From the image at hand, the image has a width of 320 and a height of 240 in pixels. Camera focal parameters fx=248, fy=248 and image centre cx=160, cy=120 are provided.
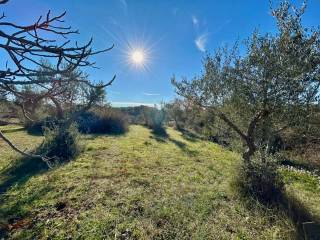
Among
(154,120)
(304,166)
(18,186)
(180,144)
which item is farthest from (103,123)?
(304,166)

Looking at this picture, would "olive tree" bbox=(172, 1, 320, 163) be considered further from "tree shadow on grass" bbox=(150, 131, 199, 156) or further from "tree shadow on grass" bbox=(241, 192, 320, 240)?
"tree shadow on grass" bbox=(150, 131, 199, 156)

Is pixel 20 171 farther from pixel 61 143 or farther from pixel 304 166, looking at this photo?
pixel 304 166

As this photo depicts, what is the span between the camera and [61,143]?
38.4 ft

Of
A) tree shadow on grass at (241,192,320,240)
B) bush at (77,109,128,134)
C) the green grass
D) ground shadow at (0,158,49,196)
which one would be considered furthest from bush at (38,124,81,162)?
bush at (77,109,128,134)

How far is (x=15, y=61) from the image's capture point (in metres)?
2.49

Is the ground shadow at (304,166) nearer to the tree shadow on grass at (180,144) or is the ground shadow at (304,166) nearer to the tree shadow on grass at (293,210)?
the tree shadow on grass at (180,144)

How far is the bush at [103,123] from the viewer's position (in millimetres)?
23172

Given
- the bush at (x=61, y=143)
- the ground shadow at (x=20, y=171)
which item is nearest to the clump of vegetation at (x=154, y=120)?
the bush at (x=61, y=143)

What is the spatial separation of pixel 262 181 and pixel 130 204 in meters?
3.84

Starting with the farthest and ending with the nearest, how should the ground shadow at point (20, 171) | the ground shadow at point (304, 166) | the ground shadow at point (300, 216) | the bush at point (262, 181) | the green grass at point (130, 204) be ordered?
the ground shadow at point (304, 166) → the ground shadow at point (20, 171) → the bush at point (262, 181) → the green grass at point (130, 204) → the ground shadow at point (300, 216)

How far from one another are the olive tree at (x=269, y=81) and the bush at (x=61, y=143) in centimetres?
693

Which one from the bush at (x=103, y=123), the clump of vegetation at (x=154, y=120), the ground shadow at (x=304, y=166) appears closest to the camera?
the ground shadow at (x=304, y=166)

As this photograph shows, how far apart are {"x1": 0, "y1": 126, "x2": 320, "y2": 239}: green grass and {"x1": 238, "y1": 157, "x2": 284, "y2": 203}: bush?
449 mm

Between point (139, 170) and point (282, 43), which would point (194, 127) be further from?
point (282, 43)
